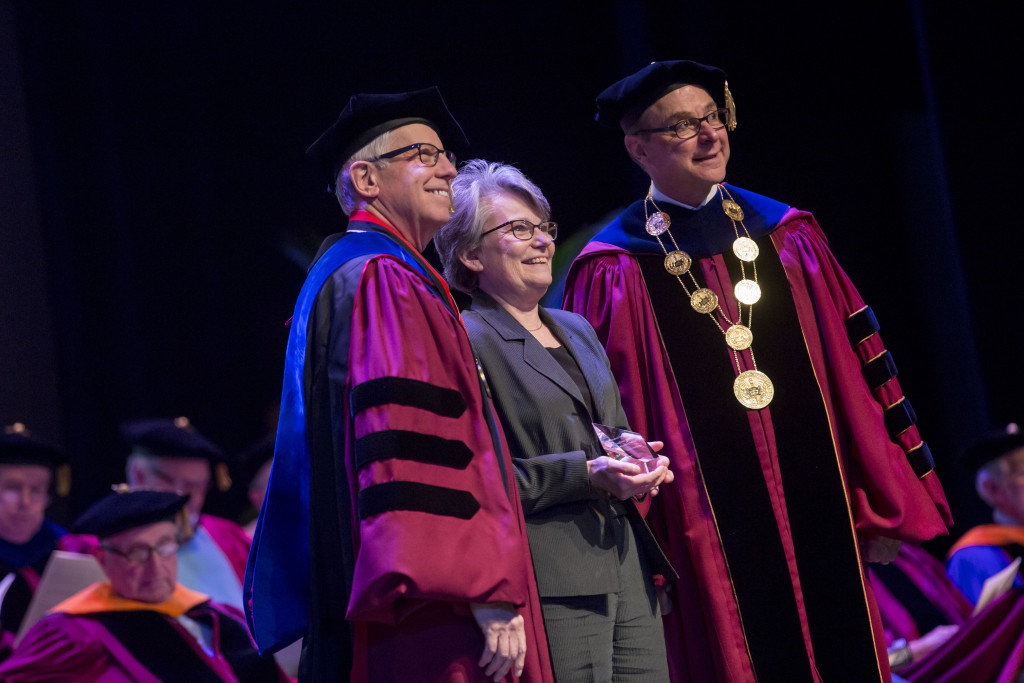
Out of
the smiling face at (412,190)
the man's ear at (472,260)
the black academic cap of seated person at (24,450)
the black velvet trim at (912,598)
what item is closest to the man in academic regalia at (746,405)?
the man's ear at (472,260)

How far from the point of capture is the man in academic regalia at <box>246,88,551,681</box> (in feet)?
6.67

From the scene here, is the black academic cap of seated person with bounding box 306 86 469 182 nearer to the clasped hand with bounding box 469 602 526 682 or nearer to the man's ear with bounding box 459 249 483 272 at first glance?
the man's ear with bounding box 459 249 483 272

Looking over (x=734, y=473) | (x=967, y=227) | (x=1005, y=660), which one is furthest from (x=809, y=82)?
(x=734, y=473)

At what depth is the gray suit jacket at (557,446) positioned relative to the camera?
2.46 metres

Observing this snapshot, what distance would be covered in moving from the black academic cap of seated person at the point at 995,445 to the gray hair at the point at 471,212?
154 inches

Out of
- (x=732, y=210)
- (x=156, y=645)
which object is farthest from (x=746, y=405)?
(x=156, y=645)

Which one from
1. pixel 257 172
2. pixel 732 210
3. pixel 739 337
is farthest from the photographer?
pixel 257 172

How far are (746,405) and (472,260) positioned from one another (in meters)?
0.93

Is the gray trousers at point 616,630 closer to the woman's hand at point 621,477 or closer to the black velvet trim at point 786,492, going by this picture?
the woman's hand at point 621,477

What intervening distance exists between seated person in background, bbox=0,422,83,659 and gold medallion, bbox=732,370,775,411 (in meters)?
4.30

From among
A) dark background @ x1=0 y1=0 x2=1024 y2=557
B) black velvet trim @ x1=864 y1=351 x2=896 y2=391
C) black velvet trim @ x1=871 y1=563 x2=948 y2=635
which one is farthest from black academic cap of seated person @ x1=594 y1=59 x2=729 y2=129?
black velvet trim @ x1=871 y1=563 x2=948 y2=635

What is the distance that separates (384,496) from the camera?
2041mm

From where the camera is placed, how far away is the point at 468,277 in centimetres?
296

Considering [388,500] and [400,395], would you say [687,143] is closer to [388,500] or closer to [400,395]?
[400,395]
